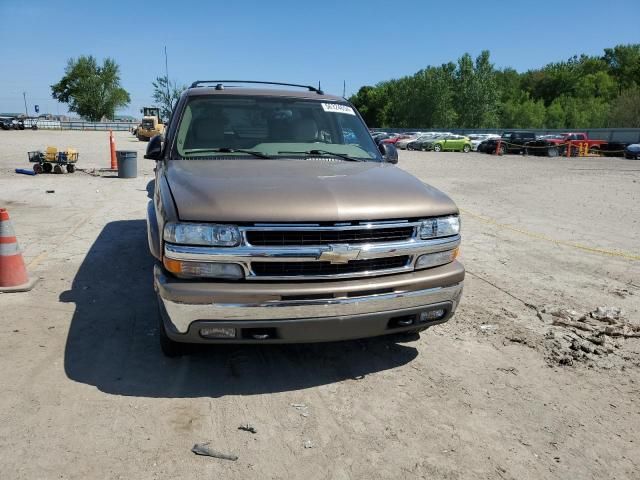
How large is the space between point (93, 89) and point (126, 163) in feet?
298

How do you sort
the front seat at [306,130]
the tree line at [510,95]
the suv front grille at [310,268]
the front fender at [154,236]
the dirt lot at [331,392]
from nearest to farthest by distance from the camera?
the dirt lot at [331,392] → the suv front grille at [310,268] → the front fender at [154,236] → the front seat at [306,130] → the tree line at [510,95]

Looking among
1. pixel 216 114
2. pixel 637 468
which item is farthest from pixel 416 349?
pixel 216 114

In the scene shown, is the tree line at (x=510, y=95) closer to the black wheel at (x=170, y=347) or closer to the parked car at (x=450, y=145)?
the parked car at (x=450, y=145)

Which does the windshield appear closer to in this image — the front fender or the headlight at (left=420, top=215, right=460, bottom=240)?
the front fender

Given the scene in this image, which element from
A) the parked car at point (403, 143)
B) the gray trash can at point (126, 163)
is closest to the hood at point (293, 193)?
the gray trash can at point (126, 163)

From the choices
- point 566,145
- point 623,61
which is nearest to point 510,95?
point 623,61

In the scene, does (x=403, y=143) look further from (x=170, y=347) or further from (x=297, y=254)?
(x=297, y=254)

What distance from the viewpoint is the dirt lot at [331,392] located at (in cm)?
257

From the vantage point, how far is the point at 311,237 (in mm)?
2961

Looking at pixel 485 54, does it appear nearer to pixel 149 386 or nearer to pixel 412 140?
pixel 412 140

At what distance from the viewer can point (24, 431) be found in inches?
106

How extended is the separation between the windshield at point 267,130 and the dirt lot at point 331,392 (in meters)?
1.62

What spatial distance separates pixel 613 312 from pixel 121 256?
558cm

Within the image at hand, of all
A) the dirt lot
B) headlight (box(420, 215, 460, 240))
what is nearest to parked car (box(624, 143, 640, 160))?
the dirt lot
